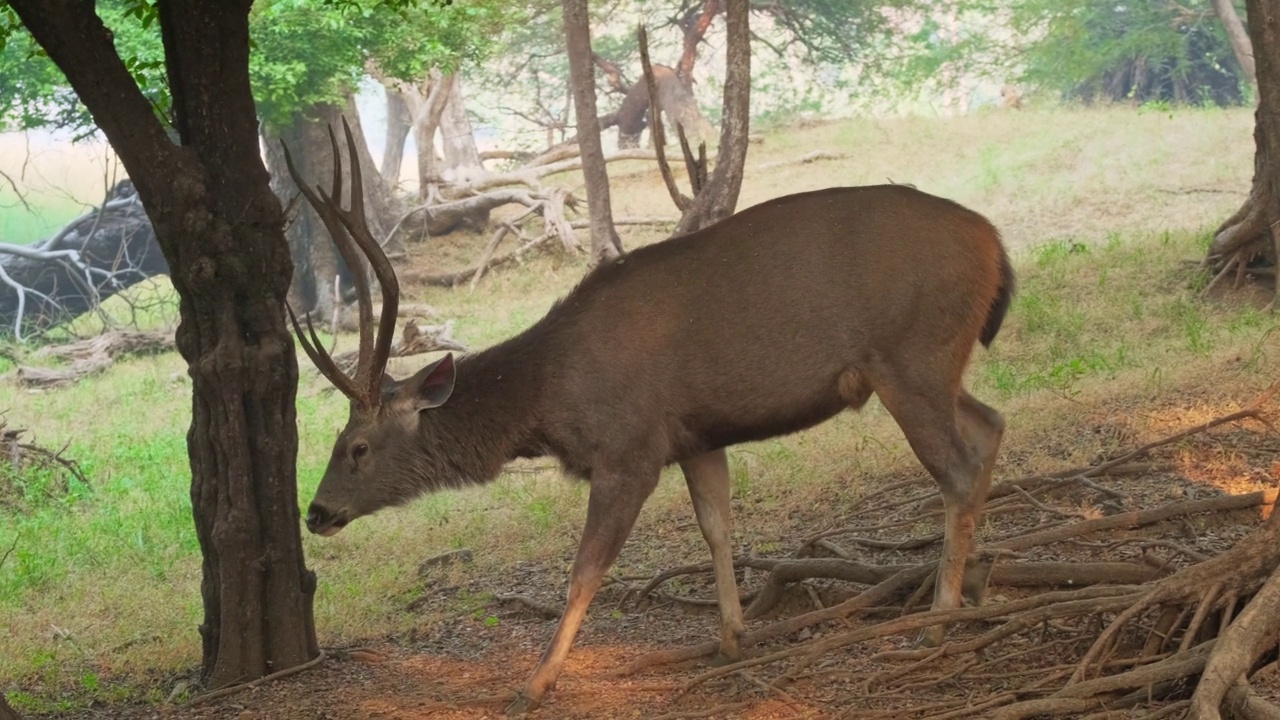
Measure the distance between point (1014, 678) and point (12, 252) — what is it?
1432 cm

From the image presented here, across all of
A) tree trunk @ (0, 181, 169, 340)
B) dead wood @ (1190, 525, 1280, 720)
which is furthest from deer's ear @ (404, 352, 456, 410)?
tree trunk @ (0, 181, 169, 340)

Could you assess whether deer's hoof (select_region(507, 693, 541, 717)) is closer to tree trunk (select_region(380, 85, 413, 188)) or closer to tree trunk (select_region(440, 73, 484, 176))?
tree trunk (select_region(440, 73, 484, 176))

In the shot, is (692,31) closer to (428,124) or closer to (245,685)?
(428,124)

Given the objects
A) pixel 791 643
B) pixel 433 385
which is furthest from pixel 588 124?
pixel 791 643

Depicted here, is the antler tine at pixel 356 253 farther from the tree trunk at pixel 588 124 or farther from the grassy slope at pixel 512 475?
the tree trunk at pixel 588 124

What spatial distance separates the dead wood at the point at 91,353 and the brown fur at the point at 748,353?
32.5ft

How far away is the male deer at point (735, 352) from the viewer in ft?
17.2

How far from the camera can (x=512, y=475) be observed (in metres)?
9.23

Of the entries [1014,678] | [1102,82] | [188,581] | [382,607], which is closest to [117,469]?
[188,581]

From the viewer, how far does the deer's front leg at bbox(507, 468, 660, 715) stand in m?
5.09

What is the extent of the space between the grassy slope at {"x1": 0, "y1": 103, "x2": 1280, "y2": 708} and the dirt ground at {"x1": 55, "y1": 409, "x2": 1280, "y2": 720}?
0.31 metres

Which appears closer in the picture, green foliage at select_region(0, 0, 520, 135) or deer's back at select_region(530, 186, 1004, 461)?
deer's back at select_region(530, 186, 1004, 461)

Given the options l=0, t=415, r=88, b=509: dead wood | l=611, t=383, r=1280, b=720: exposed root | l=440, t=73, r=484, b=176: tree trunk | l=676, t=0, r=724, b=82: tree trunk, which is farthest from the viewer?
l=676, t=0, r=724, b=82: tree trunk

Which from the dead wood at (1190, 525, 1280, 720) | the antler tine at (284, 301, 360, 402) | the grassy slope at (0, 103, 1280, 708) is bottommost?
the grassy slope at (0, 103, 1280, 708)
